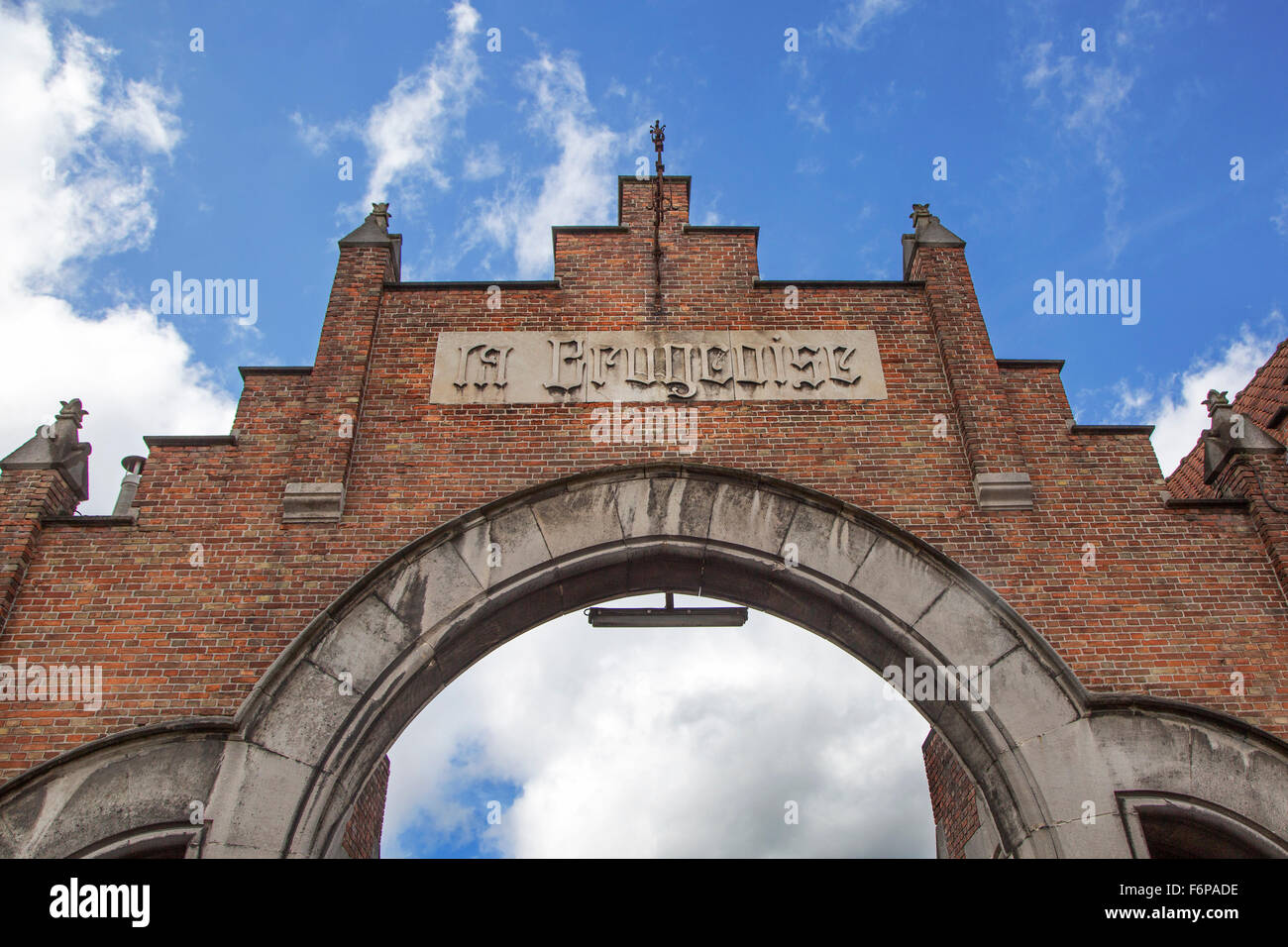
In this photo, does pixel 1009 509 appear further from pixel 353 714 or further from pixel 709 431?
pixel 353 714

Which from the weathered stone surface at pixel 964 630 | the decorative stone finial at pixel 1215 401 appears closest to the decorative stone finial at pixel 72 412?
the weathered stone surface at pixel 964 630

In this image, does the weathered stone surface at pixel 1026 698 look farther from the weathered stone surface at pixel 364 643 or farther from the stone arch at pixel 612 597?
the weathered stone surface at pixel 364 643

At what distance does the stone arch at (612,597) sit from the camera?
5.84 m

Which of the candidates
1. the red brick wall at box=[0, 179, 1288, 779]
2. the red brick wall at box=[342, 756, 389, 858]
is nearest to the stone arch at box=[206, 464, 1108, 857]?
the red brick wall at box=[0, 179, 1288, 779]

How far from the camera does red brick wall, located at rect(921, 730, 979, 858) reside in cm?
796

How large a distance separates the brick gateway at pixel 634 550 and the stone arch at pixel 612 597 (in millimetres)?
24

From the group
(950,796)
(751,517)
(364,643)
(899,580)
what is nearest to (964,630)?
(899,580)

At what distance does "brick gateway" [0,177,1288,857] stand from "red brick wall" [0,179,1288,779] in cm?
3

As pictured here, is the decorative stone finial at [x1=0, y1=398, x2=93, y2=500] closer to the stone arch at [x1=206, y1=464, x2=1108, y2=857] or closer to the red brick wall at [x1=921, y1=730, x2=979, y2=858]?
the stone arch at [x1=206, y1=464, x2=1108, y2=857]

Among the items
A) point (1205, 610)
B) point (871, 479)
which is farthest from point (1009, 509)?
point (1205, 610)

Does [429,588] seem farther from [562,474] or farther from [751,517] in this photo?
[751,517]

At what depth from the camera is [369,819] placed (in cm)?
876

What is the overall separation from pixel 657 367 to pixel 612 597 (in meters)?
2.11
